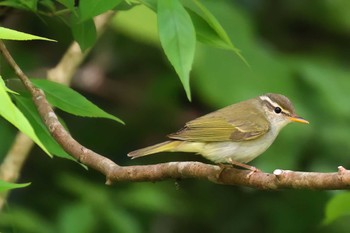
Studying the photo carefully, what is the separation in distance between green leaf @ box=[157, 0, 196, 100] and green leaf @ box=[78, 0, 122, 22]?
172 mm

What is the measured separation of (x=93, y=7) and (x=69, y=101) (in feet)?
1.18

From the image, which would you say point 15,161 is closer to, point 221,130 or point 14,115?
point 221,130

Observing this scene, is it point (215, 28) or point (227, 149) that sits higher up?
point (215, 28)

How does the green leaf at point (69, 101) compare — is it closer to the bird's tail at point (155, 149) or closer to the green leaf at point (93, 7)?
the green leaf at point (93, 7)

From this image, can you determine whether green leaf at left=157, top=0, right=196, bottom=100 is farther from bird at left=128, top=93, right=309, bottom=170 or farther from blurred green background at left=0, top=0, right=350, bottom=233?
blurred green background at left=0, top=0, right=350, bottom=233

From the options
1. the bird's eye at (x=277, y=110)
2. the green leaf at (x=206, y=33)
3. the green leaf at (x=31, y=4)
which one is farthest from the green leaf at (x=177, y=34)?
the bird's eye at (x=277, y=110)

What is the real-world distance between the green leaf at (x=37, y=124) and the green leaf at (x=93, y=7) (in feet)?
1.32

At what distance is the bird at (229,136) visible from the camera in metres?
4.04

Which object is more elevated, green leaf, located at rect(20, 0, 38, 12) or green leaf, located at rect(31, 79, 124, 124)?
green leaf, located at rect(20, 0, 38, 12)

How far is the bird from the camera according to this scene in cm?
404

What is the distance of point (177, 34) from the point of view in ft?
9.50

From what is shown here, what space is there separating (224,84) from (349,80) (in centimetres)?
94

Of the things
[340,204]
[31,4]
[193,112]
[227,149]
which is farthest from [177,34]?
[193,112]

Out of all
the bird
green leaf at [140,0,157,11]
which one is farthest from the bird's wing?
green leaf at [140,0,157,11]
